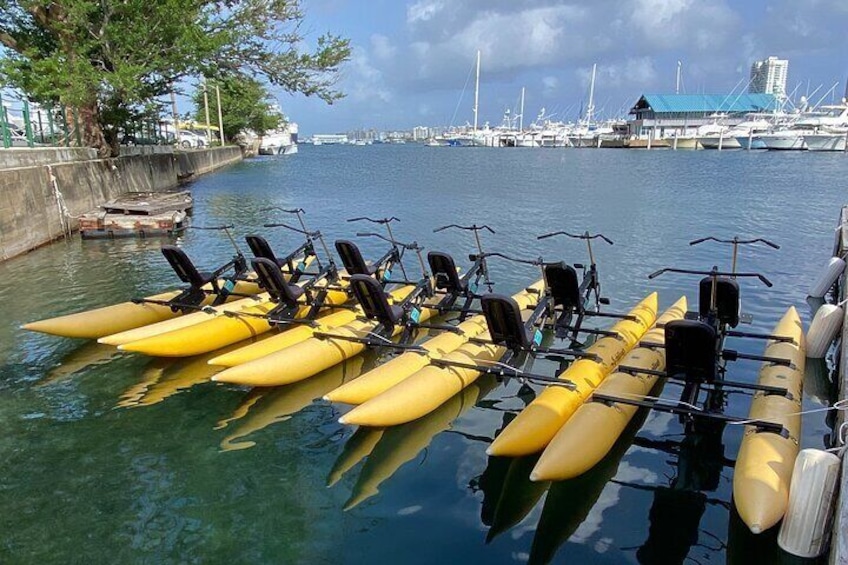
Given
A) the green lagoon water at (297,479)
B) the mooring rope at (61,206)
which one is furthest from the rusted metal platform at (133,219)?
the green lagoon water at (297,479)

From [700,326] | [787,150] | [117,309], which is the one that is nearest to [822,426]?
[700,326]

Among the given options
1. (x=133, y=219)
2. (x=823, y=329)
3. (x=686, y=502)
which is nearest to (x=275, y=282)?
(x=686, y=502)

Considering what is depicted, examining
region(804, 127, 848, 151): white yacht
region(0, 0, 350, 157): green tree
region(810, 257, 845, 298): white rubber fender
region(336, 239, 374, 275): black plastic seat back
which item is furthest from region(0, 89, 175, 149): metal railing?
region(804, 127, 848, 151): white yacht

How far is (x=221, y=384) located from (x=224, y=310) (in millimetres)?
1631

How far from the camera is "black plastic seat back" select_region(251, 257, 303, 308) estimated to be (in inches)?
389

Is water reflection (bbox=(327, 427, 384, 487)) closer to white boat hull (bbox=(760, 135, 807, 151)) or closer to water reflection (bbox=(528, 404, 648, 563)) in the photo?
water reflection (bbox=(528, 404, 648, 563))

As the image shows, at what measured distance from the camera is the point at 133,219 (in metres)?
21.8

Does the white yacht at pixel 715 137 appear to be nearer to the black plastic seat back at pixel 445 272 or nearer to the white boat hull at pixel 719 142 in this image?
the white boat hull at pixel 719 142

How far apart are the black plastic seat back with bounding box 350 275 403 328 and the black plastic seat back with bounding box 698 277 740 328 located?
175 inches

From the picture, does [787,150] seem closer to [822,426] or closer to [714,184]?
[714,184]

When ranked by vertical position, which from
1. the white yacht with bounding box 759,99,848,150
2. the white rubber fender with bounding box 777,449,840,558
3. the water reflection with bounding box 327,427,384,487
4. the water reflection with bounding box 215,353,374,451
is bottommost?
the water reflection with bounding box 327,427,384,487

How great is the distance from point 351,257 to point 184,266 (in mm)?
2898

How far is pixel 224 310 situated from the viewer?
10.4 metres

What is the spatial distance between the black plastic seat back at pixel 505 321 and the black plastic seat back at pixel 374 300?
1.56 metres
